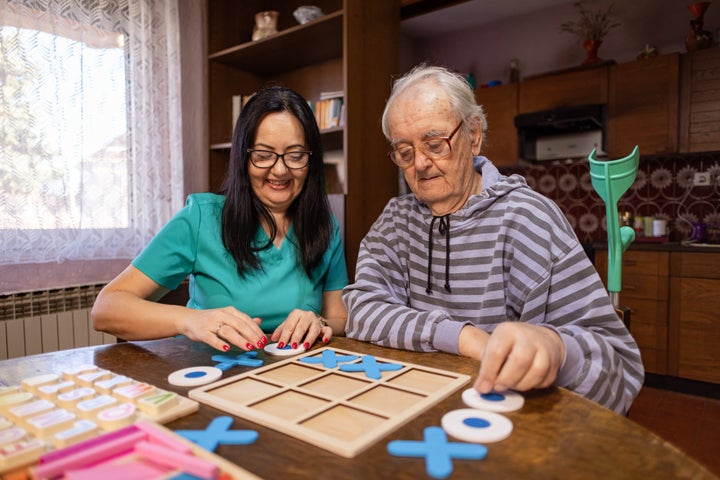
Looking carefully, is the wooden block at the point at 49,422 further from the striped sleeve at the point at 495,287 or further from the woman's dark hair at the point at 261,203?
the woman's dark hair at the point at 261,203

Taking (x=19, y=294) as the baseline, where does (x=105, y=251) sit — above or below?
above

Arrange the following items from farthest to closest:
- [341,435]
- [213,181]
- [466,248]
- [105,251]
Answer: [213,181], [105,251], [466,248], [341,435]

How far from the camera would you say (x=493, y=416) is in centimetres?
65

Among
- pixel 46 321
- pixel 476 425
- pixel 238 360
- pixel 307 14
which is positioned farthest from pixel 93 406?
pixel 307 14

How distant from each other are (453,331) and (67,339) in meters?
2.39

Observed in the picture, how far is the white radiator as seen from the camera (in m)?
2.31

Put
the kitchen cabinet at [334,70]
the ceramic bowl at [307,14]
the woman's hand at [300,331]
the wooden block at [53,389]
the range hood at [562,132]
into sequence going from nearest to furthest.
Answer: the wooden block at [53,389], the woman's hand at [300,331], the kitchen cabinet at [334,70], the ceramic bowl at [307,14], the range hood at [562,132]

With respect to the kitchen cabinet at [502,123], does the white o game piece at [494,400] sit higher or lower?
lower

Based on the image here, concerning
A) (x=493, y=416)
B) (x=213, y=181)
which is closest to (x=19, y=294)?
(x=213, y=181)

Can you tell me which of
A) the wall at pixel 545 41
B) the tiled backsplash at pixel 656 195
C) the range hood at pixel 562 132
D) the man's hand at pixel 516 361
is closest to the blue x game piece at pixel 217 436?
the man's hand at pixel 516 361

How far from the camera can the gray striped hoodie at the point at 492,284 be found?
34.4 inches

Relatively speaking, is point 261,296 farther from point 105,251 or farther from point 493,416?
point 105,251

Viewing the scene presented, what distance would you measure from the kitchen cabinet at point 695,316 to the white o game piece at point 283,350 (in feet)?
10.1

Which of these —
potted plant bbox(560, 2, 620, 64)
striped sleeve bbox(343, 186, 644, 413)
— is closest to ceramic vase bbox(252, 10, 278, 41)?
striped sleeve bbox(343, 186, 644, 413)
